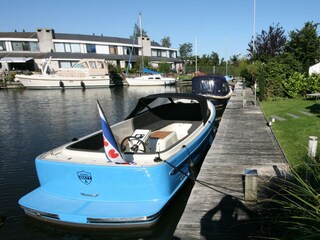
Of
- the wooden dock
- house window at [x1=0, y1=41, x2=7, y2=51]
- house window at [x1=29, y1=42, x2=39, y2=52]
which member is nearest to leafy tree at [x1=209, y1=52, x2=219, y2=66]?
house window at [x1=29, y1=42, x2=39, y2=52]

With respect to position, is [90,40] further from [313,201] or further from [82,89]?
[313,201]

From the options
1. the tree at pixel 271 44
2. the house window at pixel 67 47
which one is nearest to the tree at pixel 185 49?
the house window at pixel 67 47

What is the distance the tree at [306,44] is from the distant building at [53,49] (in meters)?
32.4

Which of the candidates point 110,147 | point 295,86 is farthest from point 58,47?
point 110,147

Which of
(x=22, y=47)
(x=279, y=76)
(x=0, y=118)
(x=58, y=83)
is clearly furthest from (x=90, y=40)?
(x=279, y=76)

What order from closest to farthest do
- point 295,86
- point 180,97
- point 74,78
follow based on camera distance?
1. point 180,97
2. point 295,86
3. point 74,78

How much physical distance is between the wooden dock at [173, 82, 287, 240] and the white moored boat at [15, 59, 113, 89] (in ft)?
120

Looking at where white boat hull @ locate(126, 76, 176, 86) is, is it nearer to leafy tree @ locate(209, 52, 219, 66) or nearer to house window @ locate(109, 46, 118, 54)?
house window @ locate(109, 46, 118, 54)

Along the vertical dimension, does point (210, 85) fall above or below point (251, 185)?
above

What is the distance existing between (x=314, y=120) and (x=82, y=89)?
3776cm

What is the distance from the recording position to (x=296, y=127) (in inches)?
404

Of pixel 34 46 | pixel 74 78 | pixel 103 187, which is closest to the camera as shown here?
pixel 103 187

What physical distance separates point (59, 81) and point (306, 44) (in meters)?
34.7

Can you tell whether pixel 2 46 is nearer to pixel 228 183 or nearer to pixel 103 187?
pixel 103 187
